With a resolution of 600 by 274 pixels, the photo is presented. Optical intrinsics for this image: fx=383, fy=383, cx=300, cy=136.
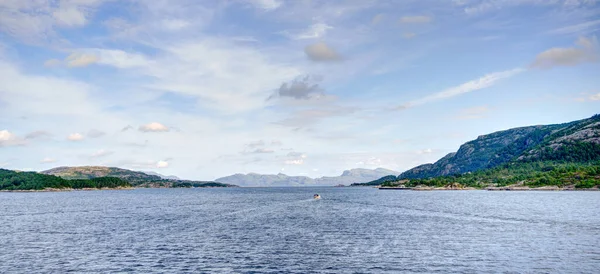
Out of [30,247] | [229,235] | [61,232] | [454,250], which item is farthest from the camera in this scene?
[61,232]

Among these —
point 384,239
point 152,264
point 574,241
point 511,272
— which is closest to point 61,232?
point 152,264

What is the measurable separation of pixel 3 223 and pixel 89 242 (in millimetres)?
60612

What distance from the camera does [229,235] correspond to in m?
91.9

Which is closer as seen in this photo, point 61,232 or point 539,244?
point 539,244

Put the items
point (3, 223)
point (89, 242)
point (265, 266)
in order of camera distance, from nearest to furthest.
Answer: point (265, 266), point (89, 242), point (3, 223)

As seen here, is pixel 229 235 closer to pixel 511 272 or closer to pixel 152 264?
pixel 152 264

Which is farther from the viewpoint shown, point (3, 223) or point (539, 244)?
point (3, 223)

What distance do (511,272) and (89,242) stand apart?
80.1 m

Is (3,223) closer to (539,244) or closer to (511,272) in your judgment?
(511,272)

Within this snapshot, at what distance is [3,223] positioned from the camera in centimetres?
11950

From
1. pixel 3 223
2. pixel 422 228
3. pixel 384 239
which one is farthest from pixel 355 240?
pixel 3 223

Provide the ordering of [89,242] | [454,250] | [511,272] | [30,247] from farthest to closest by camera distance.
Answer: [89,242] → [30,247] → [454,250] → [511,272]

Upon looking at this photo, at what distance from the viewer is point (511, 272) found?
54.4m

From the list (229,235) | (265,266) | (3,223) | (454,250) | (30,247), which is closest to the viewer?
(265,266)
